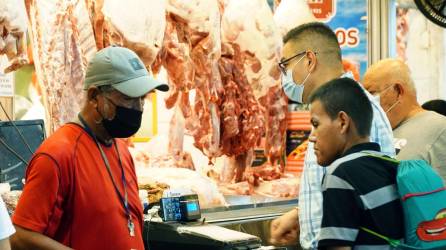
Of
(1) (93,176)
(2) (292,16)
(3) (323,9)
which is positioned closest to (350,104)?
(1) (93,176)

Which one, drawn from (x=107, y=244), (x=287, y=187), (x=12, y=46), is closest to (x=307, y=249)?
(x=107, y=244)

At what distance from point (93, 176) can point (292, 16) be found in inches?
141

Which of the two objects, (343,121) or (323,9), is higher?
(323,9)

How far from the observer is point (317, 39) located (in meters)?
3.56

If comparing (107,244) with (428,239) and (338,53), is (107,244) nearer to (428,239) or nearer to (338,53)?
(428,239)

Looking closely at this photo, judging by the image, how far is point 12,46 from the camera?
3.88 meters

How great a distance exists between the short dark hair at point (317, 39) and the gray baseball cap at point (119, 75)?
884 mm

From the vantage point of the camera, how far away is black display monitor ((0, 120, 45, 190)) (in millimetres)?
3789

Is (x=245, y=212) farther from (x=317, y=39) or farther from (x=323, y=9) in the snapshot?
(x=323, y=9)

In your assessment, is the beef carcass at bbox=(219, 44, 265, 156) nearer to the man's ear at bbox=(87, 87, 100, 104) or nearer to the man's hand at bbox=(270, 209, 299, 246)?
the man's hand at bbox=(270, 209, 299, 246)

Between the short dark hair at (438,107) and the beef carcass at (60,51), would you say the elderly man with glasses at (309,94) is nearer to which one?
the beef carcass at (60,51)

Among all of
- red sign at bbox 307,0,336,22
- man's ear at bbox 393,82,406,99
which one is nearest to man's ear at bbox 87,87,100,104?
man's ear at bbox 393,82,406,99

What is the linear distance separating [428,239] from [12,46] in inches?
91.9

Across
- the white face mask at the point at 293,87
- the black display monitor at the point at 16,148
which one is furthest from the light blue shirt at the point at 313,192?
the black display monitor at the point at 16,148
